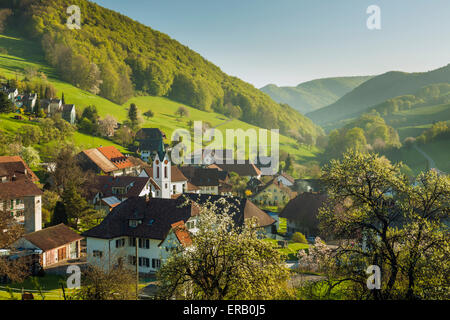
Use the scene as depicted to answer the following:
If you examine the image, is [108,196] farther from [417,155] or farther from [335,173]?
[417,155]

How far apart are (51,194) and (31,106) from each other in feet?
181

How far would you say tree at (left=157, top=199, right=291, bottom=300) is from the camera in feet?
51.9

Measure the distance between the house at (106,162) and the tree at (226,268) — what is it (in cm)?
6157

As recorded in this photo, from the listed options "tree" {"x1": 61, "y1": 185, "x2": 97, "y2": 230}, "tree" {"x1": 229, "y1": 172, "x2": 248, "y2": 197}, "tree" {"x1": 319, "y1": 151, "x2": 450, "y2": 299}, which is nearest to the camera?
"tree" {"x1": 319, "y1": 151, "x2": 450, "y2": 299}

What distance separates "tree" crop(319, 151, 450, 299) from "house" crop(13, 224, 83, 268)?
29.9 meters

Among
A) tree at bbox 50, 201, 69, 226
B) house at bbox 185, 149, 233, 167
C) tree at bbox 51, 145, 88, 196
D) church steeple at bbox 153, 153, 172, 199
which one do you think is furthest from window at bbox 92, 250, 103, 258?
house at bbox 185, 149, 233, 167

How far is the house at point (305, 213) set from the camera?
52844 mm

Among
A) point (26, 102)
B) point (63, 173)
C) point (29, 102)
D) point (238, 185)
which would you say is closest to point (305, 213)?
point (238, 185)

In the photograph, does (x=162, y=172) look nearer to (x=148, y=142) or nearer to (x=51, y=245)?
(x=51, y=245)

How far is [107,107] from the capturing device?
128875 millimetres

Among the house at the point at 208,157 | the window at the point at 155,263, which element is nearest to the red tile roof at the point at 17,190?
the window at the point at 155,263

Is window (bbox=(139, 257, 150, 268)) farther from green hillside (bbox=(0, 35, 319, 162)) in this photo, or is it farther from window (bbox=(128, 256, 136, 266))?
green hillside (bbox=(0, 35, 319, 162))

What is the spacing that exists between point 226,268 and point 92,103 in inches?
4704
